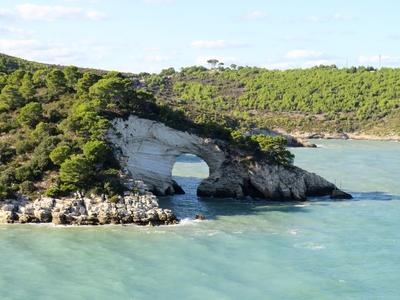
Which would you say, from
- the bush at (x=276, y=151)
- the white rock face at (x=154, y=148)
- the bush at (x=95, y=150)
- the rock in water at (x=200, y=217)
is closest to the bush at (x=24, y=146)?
the bush at (x=95, y=150)

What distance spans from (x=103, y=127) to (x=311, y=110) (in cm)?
11499

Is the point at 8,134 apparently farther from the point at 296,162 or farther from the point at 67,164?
the point at 296,162

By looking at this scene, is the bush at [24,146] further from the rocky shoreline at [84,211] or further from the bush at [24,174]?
the rocky shoreline at [84,211]

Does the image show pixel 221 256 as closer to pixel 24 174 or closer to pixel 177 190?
pixel 24 174

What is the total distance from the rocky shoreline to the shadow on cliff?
132 inches

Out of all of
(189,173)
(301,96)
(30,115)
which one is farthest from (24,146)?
(301,96)

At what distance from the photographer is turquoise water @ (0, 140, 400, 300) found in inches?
1271

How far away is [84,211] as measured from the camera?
44156 millimetres

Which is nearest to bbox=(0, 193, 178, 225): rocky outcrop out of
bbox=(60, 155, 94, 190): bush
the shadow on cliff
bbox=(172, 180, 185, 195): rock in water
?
bbox=(60, 155, 94, 190): bush

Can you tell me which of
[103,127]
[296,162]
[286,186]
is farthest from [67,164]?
[296,162]

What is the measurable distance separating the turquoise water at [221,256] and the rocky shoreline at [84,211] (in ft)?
3.76

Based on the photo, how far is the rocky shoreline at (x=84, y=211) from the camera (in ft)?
143

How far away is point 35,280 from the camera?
3328 cm

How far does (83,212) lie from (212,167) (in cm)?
1593
